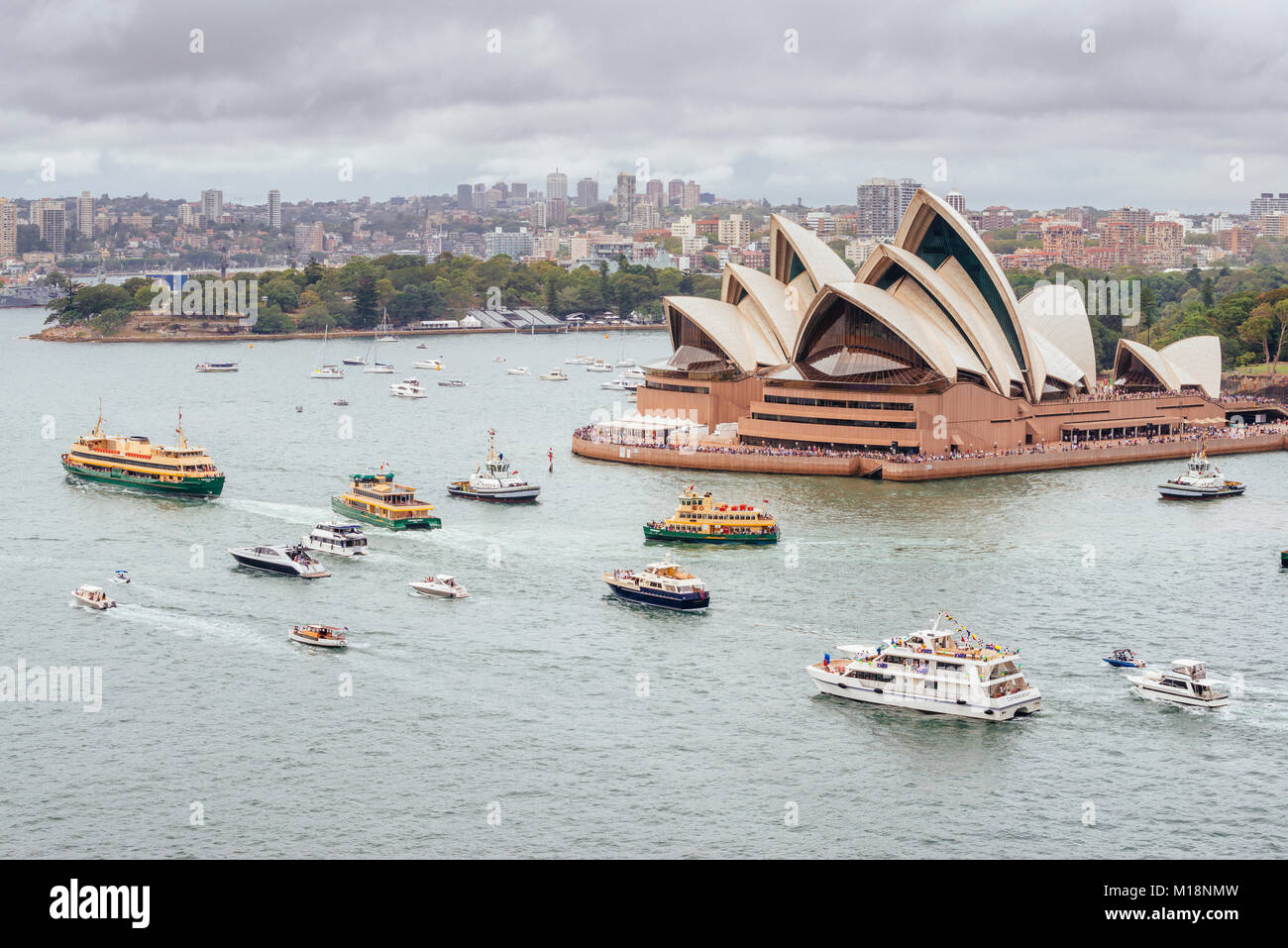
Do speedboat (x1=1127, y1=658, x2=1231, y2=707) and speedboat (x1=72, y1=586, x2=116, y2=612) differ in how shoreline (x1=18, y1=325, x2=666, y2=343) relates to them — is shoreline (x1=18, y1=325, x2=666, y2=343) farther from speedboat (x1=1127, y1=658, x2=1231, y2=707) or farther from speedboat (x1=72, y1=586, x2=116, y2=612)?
speedboat (x1=1127, y1=658, x2=1231, y2=707)

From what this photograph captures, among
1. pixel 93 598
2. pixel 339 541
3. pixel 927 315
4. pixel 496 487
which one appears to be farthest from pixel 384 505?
pixel 927 315

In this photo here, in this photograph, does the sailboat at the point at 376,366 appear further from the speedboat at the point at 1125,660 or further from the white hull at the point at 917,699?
the speedboat at the point at 1125,660

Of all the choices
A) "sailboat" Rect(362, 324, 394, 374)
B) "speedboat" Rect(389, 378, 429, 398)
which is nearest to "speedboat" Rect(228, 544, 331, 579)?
"speedboat" Rect(389, 378, 429, 398)

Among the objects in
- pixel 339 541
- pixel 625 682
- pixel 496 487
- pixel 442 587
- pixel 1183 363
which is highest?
pixel 1183 363

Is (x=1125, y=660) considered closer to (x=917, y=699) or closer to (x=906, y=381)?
(x=917, y=699)

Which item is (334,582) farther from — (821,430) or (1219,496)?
(1219,496)

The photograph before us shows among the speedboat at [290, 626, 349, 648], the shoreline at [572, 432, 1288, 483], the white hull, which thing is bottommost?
the white hull
